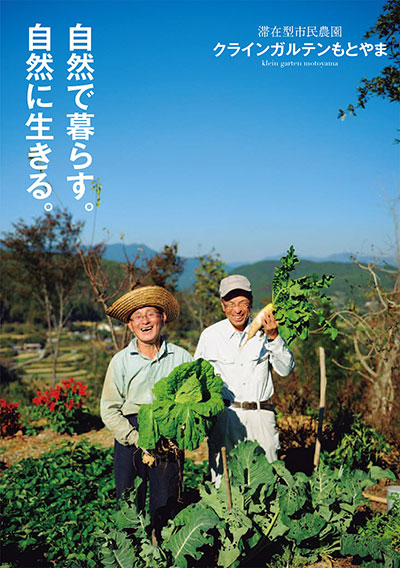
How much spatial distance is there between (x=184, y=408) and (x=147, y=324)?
78cm

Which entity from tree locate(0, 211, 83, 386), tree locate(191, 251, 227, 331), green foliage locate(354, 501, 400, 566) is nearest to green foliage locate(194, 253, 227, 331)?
tree locate(191, 251, 227, 331)

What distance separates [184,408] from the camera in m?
2.57

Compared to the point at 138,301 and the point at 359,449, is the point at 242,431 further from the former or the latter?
the point at 359,449

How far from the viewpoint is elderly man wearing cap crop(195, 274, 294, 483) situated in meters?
3.17

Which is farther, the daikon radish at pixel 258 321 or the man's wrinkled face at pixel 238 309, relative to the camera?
the man's wrinkled face at pixel 238 309

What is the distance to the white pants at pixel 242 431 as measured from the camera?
10.7 ft

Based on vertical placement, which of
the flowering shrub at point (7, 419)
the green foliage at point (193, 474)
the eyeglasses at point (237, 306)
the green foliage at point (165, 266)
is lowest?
the green foliage at point (193, 474)

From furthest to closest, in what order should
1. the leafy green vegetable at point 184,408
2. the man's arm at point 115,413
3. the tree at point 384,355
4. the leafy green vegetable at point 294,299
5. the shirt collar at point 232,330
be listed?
the tree at point 384,355
the shirt collar at point 232,330
the man's arm at point 115,413
the leafy green vegetable at point 294,299
the leafy green vegetable at point 184,408

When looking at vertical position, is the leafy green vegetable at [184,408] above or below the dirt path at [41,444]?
above

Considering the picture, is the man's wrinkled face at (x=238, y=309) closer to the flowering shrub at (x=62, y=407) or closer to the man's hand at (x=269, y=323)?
the man's hand at (x=269, y=323)

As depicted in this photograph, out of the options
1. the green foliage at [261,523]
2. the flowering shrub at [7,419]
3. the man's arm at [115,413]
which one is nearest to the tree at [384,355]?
the green foliage at [261,523]

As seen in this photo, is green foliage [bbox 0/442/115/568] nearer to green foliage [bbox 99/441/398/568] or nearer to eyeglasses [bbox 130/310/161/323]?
green foliage [bbox 99/441/398/568]

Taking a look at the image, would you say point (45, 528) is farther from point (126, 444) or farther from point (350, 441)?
point (350, 441)

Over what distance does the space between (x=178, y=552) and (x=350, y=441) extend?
292 cm
